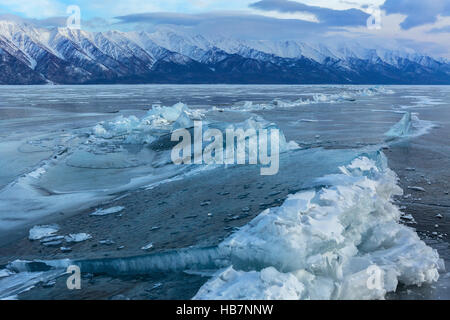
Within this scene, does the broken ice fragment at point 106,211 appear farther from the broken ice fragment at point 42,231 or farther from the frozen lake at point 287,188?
the broken ice fragment at point 42,231

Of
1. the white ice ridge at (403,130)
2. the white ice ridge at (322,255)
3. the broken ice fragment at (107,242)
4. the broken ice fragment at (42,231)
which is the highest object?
the white ice ridge at (403,130)

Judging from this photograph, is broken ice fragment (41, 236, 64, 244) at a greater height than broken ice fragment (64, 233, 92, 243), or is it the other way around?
broken ice fragment (64, 233, 92, 243)

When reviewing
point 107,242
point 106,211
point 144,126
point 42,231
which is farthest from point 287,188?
point 144,126

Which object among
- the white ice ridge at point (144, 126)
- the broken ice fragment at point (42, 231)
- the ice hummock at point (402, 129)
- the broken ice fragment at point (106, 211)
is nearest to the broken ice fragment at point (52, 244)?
the broken ice fragment at point (42, 231)

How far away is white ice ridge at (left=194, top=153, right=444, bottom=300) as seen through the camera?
3.84m

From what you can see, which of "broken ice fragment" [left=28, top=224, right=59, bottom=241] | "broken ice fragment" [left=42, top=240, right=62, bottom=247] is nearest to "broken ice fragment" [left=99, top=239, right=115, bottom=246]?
"broken ice fragment" [left=42, top=240, right=62, bottom=247]

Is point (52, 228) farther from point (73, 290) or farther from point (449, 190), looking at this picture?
point (449, 190)

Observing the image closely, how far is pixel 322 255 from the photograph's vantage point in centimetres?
438

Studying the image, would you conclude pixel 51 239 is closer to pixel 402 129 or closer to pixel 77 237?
pixel 77 237

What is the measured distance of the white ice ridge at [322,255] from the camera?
384cm

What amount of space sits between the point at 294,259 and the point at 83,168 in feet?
25.7

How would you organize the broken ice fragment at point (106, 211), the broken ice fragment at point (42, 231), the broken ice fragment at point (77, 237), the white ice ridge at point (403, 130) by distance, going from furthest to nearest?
the white ice ridge at point (403, 130)
the broken ice fragment at point (106, 211)
the broken ice fragment at point (42, 231)
the broken ice fragment at point (77, 237)

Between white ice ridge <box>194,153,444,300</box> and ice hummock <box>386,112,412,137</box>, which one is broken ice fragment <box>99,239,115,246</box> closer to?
white ice ridge <box>194,153,444,300</box>
